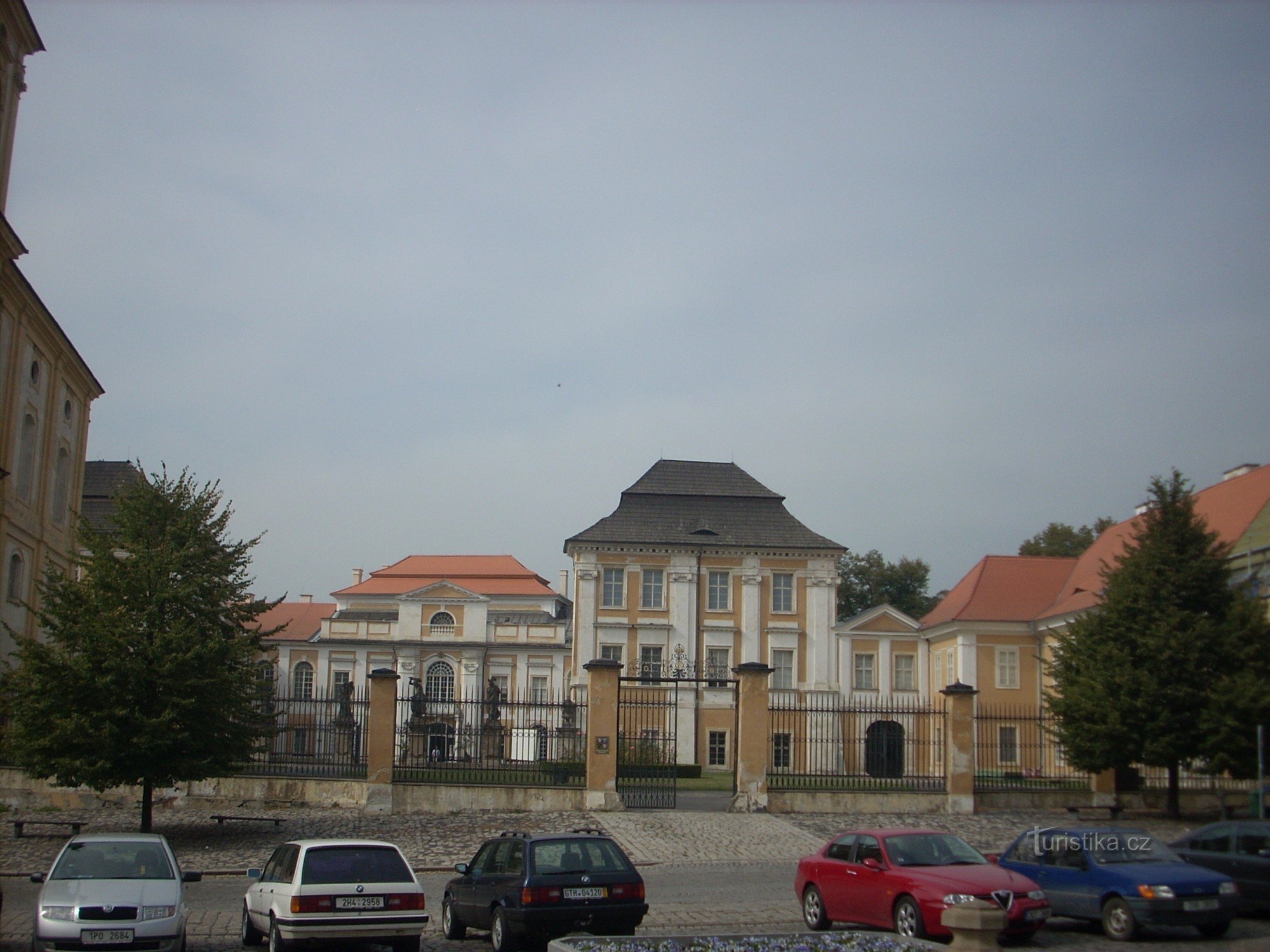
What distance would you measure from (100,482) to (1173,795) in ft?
179

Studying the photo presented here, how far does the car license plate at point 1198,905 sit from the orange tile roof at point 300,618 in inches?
2440

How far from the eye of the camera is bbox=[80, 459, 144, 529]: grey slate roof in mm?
59500

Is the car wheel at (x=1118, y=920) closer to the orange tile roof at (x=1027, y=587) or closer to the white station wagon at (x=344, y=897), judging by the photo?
the white station wagon at (x=344, y=897)

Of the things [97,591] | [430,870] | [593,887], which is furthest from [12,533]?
[593,887]

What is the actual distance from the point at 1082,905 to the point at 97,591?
18223 mm

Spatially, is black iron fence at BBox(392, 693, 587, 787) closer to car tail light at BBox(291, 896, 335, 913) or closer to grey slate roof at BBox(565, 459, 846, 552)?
car tail light at BBox(291, 896, 335, 913)

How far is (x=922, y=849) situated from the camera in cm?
1448

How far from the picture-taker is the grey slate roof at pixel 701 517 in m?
56.7

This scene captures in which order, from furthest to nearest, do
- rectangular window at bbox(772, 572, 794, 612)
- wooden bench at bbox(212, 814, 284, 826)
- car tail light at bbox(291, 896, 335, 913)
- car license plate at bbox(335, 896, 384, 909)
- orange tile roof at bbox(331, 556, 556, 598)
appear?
1. orange tile roof at bbox(331, 556, 556, 598)
2. rectangular window at bbox(772, 572, 794, 612)
3. wooden bench at bbox(212, 814, 284, 826)
4. car license plate at bbox(335, 896, 384, 909)
5. car tail light at bbox(291, 896, 335, 913)

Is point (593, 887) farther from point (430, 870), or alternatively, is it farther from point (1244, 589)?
point (1244, 589)

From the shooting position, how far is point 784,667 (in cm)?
5647

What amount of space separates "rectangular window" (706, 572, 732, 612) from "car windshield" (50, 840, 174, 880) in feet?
145

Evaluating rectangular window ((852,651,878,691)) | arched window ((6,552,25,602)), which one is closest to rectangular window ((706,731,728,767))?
rectangular window ((852,651,878,691))

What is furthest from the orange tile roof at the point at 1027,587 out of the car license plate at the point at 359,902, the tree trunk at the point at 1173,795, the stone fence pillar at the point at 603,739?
the car license plate at the point at 359,902
